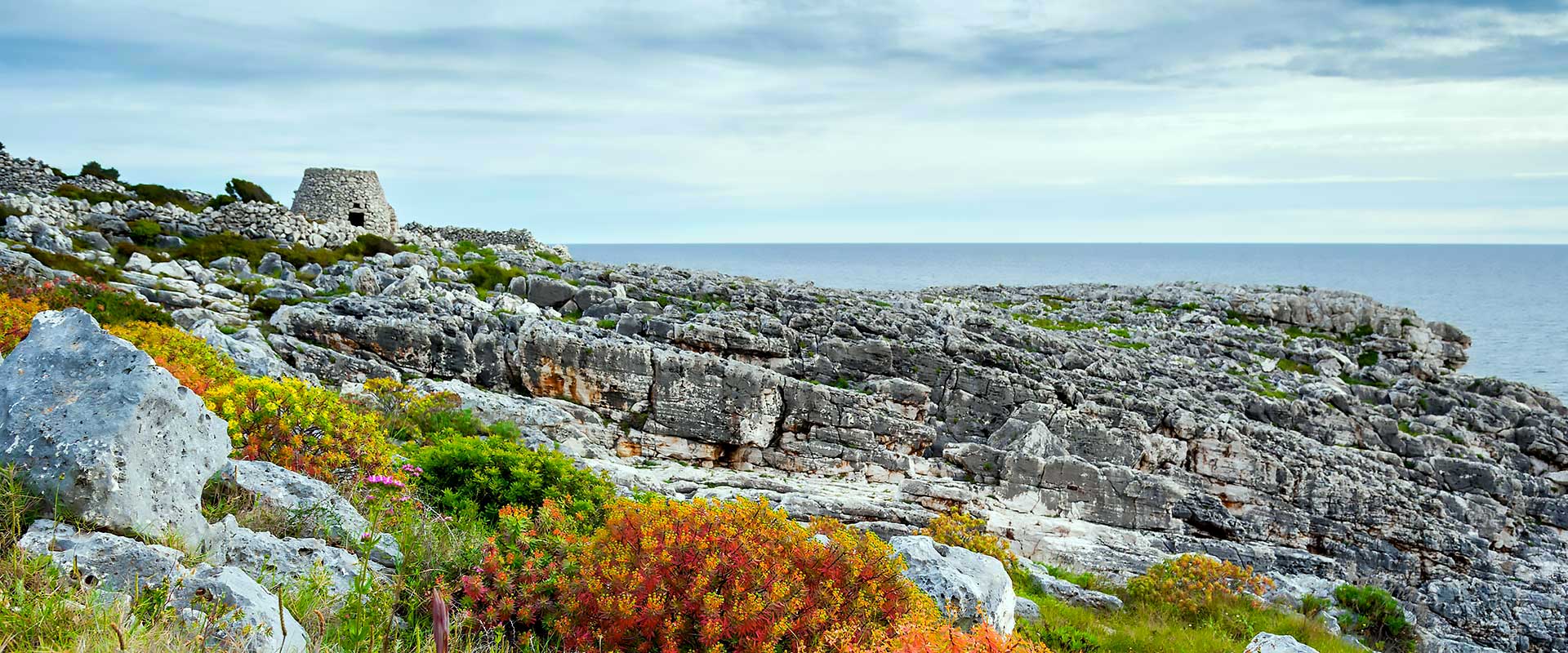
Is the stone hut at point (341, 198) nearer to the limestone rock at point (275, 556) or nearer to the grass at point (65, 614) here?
the limestone rock at point (275, 556)

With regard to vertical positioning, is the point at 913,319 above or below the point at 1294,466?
above

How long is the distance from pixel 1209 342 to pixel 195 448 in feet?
136

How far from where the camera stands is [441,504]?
11.5 m

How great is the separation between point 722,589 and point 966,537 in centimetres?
1204

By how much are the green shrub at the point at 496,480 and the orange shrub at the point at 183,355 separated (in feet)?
10.1

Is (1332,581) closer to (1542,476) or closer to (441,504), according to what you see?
(1542,476)

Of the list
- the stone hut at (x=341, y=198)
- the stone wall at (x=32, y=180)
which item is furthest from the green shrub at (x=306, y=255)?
the stone wall at (x=32, y=180)

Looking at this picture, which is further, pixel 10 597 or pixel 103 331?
pixel 103 331

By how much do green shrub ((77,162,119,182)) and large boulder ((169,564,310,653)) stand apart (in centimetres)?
4427

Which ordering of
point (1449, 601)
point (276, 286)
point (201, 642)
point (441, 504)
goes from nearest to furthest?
point (201, 642), point (441, 504), point (1449, 601), point (276, 286)

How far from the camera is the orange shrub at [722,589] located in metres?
7.24

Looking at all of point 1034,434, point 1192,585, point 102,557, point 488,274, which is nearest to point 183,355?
point 102,557

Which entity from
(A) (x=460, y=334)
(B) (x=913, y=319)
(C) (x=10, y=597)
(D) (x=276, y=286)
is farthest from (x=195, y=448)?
(B) (x=913, y=319)

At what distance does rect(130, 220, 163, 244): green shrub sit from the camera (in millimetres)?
30859
